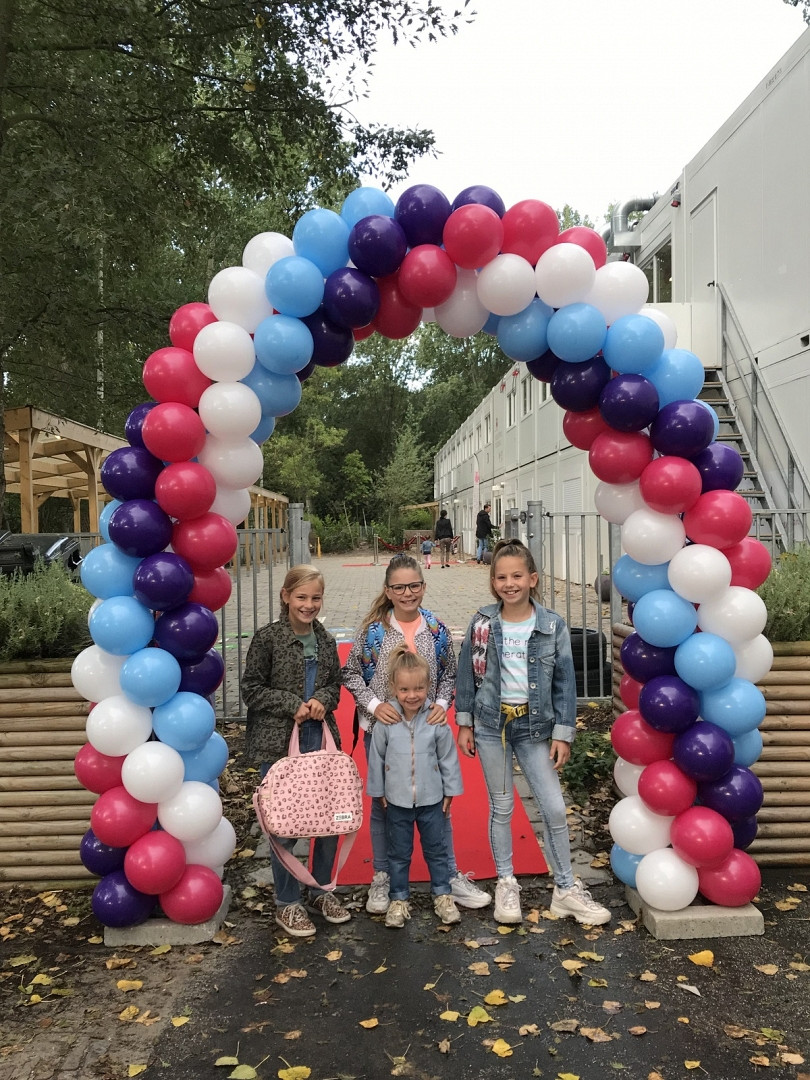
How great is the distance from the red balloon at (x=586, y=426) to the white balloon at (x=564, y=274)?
537 mm

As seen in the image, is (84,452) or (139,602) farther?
(84,452)

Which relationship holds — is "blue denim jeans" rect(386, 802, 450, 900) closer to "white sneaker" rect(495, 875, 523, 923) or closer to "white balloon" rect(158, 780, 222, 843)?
"white sneaker" rect(495, 875, 523, 923)

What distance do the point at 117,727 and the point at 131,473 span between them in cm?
110

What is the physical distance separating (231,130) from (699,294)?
749cm

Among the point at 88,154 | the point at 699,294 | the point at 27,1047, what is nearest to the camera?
the point at 27,1047

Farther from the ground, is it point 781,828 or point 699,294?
point 699,294

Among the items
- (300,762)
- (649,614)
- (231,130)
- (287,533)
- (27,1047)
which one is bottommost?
(27,1047)

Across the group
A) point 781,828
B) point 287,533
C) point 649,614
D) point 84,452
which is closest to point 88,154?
point 287,533

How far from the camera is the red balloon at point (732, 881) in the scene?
3459 millimetres

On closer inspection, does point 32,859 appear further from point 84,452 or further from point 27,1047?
point 84,452

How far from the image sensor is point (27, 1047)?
2.79 meters

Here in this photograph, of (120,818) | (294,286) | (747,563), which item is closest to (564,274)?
(294,286)

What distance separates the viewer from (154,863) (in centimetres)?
341

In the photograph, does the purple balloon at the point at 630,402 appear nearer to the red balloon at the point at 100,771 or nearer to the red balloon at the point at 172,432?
the red balloon at the point at 172,432
